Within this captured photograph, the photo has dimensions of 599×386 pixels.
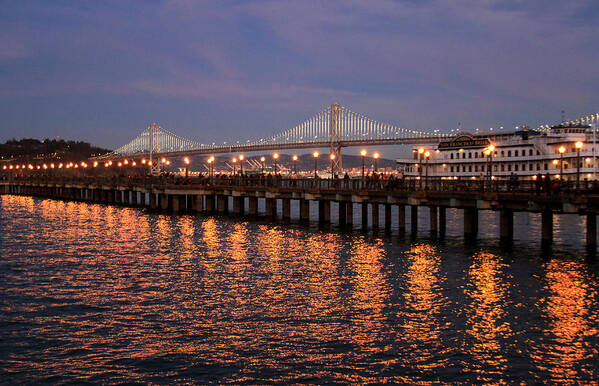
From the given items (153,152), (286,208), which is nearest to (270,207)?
(286,208)

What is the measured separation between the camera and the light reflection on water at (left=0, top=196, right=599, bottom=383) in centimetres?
1564

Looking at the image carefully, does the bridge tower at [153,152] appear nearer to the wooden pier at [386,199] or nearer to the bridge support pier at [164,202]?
the wooden pier at [386,199]

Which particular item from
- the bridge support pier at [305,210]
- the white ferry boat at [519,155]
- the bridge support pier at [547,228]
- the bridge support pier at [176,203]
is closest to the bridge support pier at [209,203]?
the bridge support pier at [176,203]

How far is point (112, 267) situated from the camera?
30000 millimetres

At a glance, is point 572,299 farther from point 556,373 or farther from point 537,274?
point 556,373

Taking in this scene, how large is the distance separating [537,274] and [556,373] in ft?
42.4

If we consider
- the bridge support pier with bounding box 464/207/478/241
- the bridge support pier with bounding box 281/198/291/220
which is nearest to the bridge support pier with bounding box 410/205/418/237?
the bridge support pier with bounding box 464/207/478/241

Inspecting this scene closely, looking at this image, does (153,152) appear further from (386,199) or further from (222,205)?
(386,199)

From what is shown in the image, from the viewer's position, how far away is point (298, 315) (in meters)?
20.3

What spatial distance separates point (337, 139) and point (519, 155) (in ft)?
187

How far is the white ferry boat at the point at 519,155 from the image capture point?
72.1m

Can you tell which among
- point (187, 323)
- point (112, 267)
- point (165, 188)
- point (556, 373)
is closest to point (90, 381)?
point (187, 323)

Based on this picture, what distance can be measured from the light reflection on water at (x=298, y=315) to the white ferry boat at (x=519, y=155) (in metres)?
40.5

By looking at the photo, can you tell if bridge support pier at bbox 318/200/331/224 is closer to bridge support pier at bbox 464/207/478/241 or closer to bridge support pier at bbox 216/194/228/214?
bridge support pier at bbox 464/207/478/241
